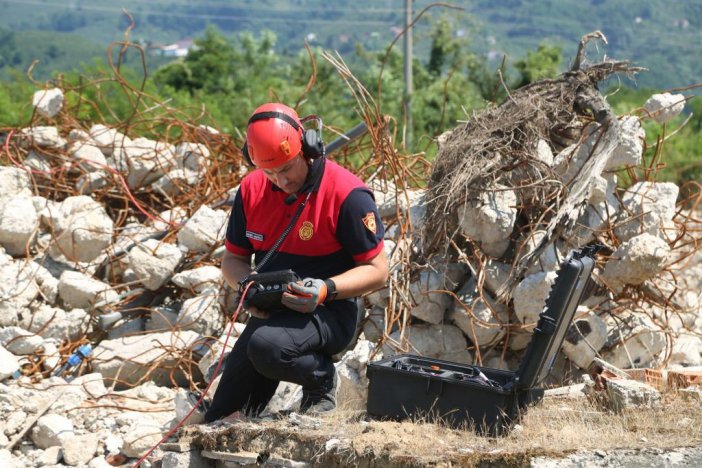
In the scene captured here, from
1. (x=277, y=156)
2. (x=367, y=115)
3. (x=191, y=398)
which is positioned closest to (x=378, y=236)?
(x=277, y=156)

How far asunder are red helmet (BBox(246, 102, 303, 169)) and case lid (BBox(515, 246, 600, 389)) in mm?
1297

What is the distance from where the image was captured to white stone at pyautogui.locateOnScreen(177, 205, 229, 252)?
274 inches

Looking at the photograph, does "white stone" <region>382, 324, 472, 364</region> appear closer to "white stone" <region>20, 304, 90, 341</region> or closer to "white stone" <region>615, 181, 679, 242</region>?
"white stone" <region>615, 181, 679, 242</region>

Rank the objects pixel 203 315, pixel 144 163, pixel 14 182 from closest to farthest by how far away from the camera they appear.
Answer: pixel 203 315
pixel 14 182
pixel 144 163

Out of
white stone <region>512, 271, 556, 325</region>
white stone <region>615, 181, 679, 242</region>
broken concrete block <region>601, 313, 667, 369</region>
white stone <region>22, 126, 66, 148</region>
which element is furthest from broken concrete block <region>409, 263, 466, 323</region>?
white stone <region>22, 126, 66, 148</region>

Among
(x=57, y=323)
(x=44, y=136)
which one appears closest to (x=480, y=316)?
(x=57, y=323)

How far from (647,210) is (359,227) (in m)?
2.91

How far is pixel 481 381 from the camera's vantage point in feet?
14.2

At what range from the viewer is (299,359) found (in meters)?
4.34

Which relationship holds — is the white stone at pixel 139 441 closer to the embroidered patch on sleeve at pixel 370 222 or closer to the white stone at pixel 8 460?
the white stone at pixel 8 460

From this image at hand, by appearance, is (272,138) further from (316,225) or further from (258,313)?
(258,313)

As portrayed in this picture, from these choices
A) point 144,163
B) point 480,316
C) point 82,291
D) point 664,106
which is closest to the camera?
point 480,316

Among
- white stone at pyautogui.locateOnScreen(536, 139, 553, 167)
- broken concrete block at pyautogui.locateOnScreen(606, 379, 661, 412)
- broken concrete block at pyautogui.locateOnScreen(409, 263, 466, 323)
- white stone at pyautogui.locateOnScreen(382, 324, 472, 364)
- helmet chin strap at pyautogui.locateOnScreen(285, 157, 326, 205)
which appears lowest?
white stone at pyautogui.locateOnScreen(382, 324, 472, 364)

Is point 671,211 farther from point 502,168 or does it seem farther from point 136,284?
point 136,284
